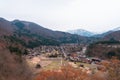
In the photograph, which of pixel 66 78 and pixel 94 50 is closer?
pixel 66 78

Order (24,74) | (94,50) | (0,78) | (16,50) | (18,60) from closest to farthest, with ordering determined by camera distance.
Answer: (0,78)
(24,74)
(18,60)
(16,50)
(94,50)

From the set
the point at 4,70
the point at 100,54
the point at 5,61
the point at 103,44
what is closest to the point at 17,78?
the point at 4,70

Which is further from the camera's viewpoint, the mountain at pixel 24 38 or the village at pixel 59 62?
the mountain at pixel 24 38

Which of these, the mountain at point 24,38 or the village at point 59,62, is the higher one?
the mountain at point 24,38

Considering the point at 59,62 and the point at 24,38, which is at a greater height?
the point at 24,38

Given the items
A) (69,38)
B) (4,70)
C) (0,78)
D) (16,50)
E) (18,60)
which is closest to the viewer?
(0,78)

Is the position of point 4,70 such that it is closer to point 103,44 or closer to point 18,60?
point 18,60

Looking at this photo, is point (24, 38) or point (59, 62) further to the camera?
point (24, 38)

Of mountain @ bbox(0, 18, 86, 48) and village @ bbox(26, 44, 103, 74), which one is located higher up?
mountain @ bbox(0, 18, 86, 48)

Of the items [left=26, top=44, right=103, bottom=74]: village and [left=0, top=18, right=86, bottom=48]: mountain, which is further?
[left=0, top=18, right=86, bottom=48]: mountain

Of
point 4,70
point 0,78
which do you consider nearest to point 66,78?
point 0,78

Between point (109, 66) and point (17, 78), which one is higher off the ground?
point (109, 66)
